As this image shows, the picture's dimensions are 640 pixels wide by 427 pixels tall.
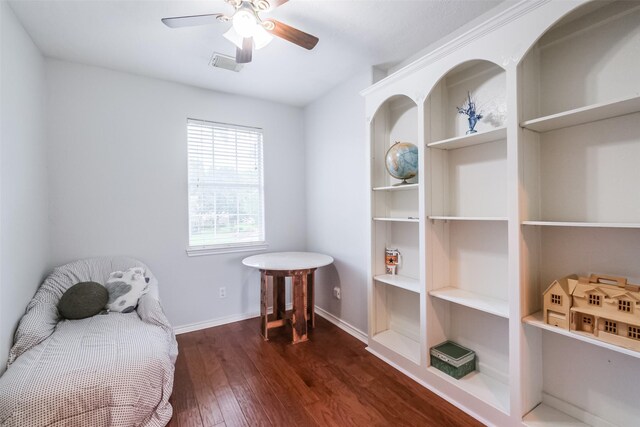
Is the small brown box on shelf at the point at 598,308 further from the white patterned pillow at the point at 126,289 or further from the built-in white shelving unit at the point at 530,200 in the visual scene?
the white patterned pillow at the point at 126,289

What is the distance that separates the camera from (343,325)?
9.86 feet

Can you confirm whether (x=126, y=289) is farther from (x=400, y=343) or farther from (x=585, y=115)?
(x=585, y=115)

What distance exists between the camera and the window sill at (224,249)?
9.91ft

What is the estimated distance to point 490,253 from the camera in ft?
6.44

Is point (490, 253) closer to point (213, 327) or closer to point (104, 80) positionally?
point (213, 327)

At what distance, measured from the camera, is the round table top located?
8.49 ft

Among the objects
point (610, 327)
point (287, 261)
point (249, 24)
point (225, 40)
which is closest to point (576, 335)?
point (610, 327)

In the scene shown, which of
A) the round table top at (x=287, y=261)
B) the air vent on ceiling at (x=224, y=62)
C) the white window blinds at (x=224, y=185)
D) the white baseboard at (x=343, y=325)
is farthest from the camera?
the white window blinds at (x=224, y=185)

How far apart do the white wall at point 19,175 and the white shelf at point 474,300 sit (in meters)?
2.70

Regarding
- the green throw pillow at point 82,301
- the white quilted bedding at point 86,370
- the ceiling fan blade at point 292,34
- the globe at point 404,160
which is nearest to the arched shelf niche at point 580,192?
Answer: the globe at point 404,160

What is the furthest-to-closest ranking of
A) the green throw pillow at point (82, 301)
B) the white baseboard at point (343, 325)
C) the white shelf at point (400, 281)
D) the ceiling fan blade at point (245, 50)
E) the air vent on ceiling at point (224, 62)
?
the white baseboard at point (343, 325)
the air vent on ceiling at point (224, 62)
the white shelf at point (400, 281)
the green throw pillow at point (82, 301)
the ceiling fan blade at point (245, 50)

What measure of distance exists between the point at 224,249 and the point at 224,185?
0.72 meters

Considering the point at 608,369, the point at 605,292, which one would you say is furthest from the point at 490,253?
the point at 608,369

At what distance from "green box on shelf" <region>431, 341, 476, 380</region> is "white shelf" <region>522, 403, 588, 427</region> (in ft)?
1.30
